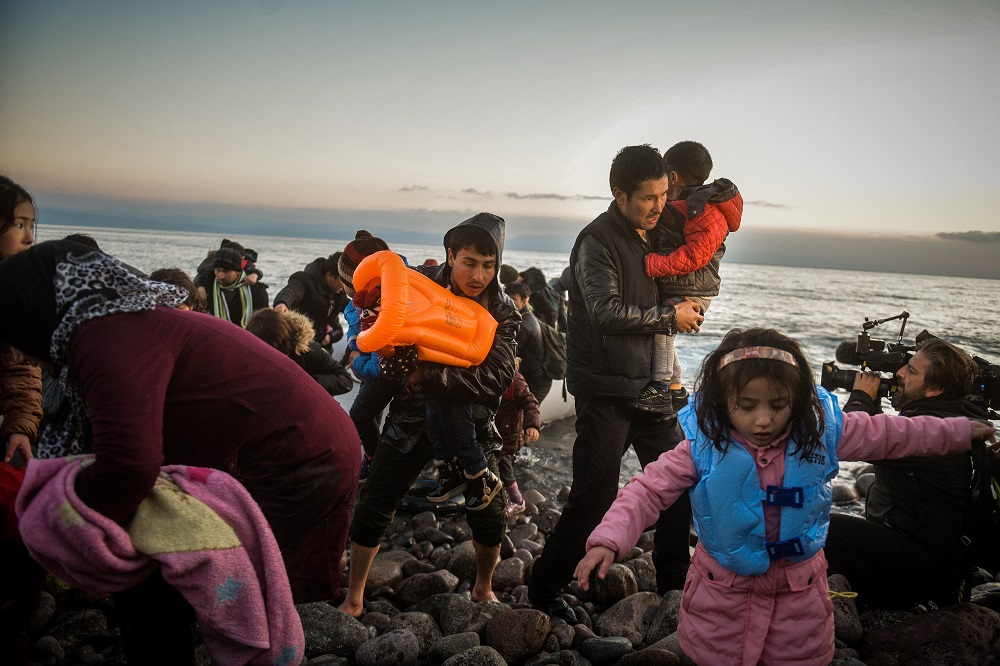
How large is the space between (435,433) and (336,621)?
1047 millimetres

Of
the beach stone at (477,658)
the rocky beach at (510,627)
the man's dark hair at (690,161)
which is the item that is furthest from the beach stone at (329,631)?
the man's dark hair at (690,161)

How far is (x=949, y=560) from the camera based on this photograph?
3.33m

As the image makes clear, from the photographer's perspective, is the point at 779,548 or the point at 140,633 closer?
the point at 140,633

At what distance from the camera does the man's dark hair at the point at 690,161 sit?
12.2 feet

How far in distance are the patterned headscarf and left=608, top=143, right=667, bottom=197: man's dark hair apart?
2.26m

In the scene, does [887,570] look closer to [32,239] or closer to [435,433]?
[435,433]

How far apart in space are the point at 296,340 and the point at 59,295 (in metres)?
2.89

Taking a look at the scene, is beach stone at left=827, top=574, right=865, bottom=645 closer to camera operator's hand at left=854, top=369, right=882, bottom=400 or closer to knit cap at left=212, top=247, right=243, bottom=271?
camera operator's hand at left=854, top=369, right=882, bottom=400

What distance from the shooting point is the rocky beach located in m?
2.90

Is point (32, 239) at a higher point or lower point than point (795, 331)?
higher

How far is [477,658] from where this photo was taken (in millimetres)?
2684

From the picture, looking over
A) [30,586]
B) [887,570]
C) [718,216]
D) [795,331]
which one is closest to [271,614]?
[30,586]

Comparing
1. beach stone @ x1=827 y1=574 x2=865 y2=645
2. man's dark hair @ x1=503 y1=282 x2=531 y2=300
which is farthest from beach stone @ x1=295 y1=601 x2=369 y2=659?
man's dark hair @ x1=503 y1=282 x2=531 y2=300

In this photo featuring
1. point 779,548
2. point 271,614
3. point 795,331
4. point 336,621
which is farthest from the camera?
point 795,331
